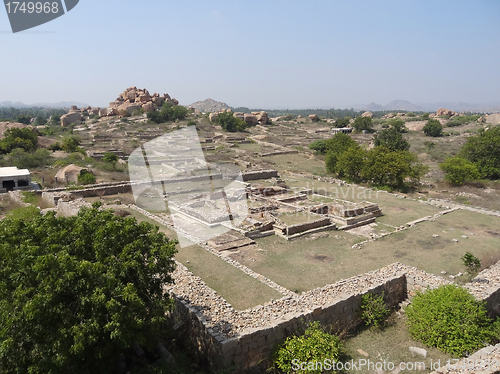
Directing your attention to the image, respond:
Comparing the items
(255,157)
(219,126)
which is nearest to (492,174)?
(255,157)

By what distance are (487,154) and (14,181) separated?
124 feet

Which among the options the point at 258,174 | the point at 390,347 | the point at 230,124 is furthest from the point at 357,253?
the point at 230,124

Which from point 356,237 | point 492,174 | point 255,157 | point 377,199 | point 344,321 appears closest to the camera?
point 344,321

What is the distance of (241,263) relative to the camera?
13.5 m

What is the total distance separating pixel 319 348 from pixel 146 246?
4806mm

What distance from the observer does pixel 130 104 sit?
8688 cm

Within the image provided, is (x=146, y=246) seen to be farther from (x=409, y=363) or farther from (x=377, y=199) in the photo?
(x=377, y=199)

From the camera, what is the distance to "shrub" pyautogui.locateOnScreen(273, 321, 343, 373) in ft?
26.4

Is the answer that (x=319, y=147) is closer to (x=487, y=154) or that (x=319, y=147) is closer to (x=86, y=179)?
(x=487, y=154)

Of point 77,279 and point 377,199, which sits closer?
point 77,279

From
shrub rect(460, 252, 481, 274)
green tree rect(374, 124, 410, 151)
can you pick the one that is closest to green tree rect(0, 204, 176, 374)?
shrub rect(460, 252, 481, 274)

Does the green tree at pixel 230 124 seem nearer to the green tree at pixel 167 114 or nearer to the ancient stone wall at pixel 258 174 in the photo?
the green tree at pixel 167 114

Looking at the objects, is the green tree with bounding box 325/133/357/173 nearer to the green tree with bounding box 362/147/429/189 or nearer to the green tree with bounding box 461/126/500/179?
the green tree with bounding box 362/147/429/189

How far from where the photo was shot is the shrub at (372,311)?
10195 mm
